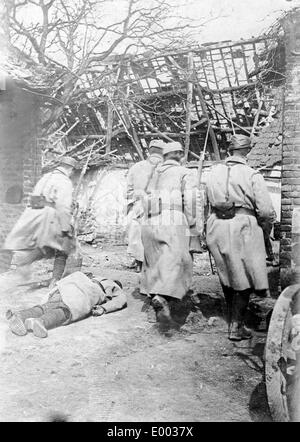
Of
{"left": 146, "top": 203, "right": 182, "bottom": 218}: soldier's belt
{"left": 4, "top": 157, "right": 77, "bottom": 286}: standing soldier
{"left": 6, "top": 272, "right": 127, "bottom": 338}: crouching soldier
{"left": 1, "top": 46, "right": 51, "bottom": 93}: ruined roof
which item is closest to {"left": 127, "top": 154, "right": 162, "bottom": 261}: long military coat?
{"left": 4, "top": 157, "right": 77, "bottom": 286}: standing soldier

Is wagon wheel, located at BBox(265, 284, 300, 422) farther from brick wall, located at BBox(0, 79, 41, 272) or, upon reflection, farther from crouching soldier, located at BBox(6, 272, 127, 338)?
brick wall, located at BBox(0, 79, 41, 272)

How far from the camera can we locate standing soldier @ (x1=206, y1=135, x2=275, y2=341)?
4273 mm

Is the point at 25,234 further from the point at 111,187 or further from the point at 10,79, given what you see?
the point at 111,187

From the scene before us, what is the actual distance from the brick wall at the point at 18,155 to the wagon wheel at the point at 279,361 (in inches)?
230

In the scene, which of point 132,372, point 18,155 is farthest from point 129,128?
point 132,372

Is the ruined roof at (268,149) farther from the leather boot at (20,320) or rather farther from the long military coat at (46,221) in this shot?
the leather boot at (20,320)

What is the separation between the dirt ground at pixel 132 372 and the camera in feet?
9.34

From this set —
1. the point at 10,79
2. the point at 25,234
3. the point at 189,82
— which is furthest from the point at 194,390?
the point at 189,82

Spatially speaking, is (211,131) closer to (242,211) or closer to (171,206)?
(171,206)

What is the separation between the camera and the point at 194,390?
3.18m

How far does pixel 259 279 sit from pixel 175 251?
902mm

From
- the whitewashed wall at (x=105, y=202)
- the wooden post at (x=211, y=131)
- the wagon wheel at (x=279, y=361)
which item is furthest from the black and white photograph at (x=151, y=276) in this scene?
the whitewashed wall at (x=105, y=202)

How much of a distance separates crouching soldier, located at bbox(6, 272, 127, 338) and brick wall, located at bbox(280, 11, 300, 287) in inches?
77.8

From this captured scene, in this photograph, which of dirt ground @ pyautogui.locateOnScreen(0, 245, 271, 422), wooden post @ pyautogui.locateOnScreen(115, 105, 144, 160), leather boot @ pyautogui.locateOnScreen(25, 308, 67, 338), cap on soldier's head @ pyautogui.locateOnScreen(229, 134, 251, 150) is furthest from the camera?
wooden post @ pyautogui.locateOnScreen(115, 105, 144, 160)
